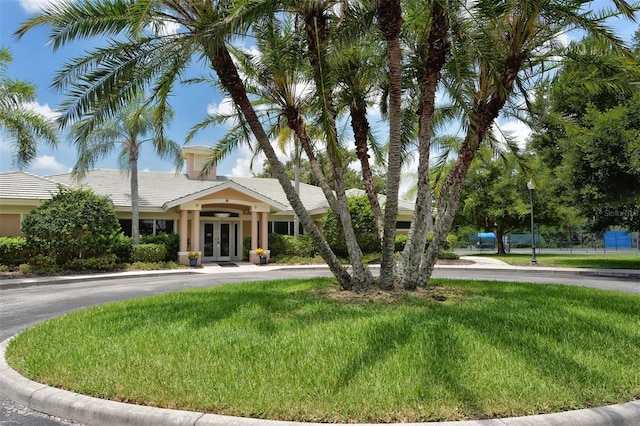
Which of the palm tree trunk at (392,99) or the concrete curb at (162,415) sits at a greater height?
the palm tree trunk at (392,99)

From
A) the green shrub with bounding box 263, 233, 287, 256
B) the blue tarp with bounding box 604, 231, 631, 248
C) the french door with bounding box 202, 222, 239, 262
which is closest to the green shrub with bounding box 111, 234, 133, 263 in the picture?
the french door with bounding box 202, 222, 239, 262

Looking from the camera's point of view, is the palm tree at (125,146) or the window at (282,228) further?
the window at (282,228)

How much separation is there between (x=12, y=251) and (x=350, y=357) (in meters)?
18.2

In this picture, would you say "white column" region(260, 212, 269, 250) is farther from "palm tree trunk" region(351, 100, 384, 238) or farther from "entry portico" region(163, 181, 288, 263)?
"palm tree trunk" region(351, 100, 384, 238)

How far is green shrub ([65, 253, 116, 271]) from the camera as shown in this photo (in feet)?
57.4

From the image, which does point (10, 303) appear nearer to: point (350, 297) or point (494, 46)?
point (350, 297)

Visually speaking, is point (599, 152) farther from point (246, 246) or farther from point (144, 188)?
point (144, 188)

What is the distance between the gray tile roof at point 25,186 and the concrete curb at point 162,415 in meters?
17.9

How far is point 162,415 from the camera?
11.9 feet

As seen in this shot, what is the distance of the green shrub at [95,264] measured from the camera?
17500 mm

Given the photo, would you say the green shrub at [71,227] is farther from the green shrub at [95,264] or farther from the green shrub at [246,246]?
the green shrub at [246,246]

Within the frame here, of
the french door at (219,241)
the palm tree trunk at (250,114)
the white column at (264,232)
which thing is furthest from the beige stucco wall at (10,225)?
the palm tree trunk at (250,114)

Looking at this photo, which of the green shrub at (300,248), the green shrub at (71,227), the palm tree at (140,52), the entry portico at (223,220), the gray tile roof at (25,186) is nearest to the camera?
the palm tree at (140,52)

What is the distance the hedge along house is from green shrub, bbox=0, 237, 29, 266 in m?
3.07
